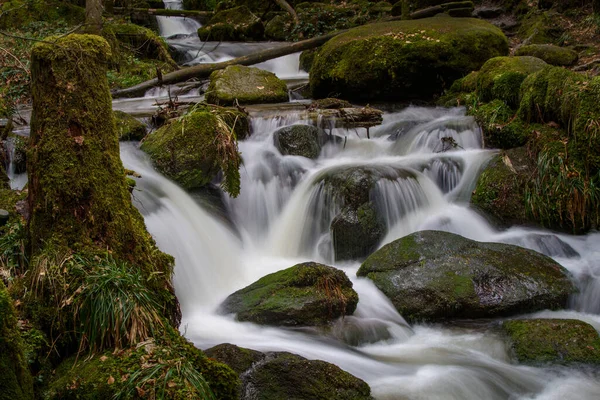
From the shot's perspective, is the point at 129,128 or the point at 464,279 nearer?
the point at 464,279

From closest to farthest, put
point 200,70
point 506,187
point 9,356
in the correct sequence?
point 9,356 < point 506,187 < point 200,70

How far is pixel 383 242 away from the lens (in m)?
7.18

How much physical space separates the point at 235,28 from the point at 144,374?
19.3 metres

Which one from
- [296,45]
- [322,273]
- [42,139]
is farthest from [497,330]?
[296,45]

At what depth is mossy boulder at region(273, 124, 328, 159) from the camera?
884 centimetres

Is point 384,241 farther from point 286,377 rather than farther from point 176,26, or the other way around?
point 176,26

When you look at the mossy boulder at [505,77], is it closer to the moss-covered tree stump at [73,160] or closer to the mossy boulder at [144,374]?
the moss-covered tree stump at [73,160]

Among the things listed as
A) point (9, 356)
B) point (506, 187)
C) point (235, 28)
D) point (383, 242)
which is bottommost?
point (383, 242)

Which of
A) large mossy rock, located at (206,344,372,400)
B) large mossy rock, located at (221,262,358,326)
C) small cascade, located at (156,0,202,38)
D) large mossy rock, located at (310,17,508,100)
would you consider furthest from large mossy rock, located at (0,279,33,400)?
small cascade, located at (156,0,202,38)

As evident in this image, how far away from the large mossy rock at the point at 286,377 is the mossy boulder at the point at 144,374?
0.87 ft

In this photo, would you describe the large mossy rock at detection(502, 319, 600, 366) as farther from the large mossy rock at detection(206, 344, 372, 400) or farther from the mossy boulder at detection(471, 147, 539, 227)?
the mossy boulder at detection(471, 147, 539, 227)

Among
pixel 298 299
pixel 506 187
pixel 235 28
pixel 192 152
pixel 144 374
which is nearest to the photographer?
pixel 144 374

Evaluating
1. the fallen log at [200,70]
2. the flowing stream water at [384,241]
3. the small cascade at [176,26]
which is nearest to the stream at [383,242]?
the flowing stream water at [384,241]

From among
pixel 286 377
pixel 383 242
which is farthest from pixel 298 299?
pixel 383 242
